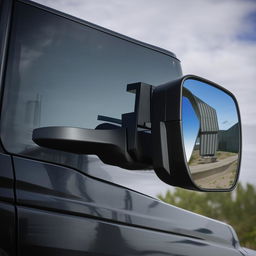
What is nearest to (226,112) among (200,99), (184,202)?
(200,99)

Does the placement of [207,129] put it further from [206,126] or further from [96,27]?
[96,27]

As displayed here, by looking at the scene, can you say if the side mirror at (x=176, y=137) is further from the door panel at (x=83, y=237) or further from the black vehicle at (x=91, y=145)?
the door panel at (x=83, y=237)

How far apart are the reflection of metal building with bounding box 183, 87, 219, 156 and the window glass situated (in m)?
0.43

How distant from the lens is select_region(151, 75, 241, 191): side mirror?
1494 mm

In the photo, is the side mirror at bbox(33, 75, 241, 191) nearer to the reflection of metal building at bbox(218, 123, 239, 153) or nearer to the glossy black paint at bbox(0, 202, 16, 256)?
the reflection of metal building at bbox(218, 123, 239, 153)

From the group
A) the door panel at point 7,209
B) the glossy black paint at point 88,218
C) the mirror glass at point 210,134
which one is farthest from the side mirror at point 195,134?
the door panel at point 7,209

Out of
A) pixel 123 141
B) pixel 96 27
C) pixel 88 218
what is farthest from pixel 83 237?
pixel 96 27

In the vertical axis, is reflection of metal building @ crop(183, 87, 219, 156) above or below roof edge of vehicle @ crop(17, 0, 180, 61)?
below

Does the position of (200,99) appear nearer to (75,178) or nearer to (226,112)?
(226,112)

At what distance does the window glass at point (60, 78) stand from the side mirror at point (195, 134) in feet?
1.21

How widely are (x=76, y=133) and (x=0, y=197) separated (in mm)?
352

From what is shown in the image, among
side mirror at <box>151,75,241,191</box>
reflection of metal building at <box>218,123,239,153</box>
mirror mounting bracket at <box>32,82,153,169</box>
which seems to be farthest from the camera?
reflection of metal building at <box>218,123,239,153</box>

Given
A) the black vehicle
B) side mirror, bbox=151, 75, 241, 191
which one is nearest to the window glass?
the black vehicle

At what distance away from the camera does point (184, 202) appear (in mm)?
1989
